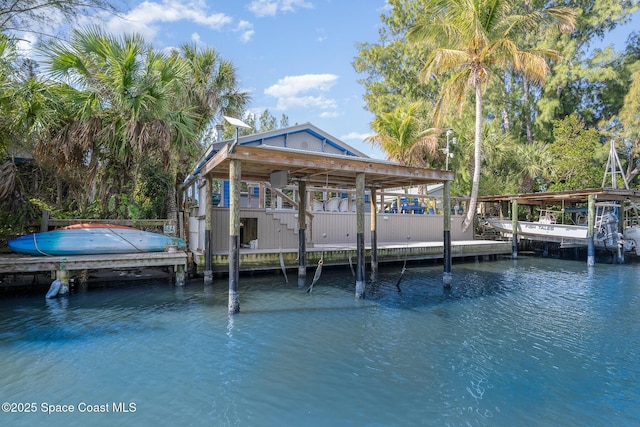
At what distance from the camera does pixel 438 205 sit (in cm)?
2061

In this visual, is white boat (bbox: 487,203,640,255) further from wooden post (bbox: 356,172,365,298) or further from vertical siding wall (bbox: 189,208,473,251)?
wooden post (bbox: 356,172,365,298)

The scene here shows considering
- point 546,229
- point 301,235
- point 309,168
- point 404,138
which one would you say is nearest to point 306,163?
point 309,168

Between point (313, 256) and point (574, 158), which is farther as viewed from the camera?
point (574, 158)

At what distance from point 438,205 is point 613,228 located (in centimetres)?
789

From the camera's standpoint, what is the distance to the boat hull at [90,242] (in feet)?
31.4

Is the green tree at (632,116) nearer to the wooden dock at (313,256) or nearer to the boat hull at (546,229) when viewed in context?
the boat hull at (546,229)

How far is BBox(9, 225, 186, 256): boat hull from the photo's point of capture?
31.4 ft

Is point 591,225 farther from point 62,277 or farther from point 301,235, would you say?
point 62,277

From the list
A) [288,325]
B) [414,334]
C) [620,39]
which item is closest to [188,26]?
[288,325]

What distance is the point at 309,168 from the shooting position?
943cm

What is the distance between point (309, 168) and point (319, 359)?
501cm

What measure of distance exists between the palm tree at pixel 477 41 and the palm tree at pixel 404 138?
2520 mm

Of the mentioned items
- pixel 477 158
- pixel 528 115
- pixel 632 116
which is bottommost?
pixel 477 158

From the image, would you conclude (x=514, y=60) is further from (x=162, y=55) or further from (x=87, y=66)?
(x=87, y=66)
